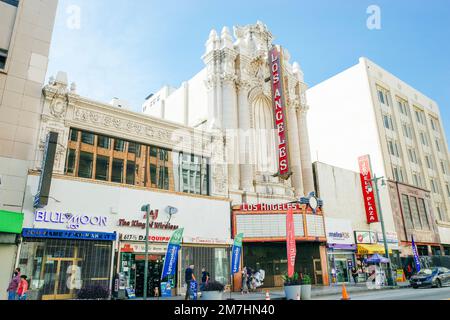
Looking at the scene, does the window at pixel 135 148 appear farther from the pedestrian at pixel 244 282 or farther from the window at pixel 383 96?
the window at pixel 383 96

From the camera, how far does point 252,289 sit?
82.6 ft

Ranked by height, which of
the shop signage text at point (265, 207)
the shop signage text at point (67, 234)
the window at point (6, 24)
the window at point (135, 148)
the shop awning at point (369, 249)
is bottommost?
the shop awning at point (369, 249)

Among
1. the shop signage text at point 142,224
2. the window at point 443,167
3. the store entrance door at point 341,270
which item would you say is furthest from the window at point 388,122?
the shop signage text at point 142,224

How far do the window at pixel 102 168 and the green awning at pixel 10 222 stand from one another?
5254mm

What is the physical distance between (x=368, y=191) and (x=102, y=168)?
96.5 feet

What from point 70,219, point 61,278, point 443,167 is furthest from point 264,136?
point 443,167

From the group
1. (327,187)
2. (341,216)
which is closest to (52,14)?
(327,187)

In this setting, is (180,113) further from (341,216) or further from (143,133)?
(341,216)

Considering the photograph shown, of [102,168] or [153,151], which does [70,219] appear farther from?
[153,151]

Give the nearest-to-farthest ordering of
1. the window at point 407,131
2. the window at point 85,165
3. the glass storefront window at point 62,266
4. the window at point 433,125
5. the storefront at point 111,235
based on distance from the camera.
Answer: the glass storefront window at point 62,266 → the storefront at point 111,235 → the window at point 85,165 → the window at point 407,131 → the window at point 433,125

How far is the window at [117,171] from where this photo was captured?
2284 centimetres

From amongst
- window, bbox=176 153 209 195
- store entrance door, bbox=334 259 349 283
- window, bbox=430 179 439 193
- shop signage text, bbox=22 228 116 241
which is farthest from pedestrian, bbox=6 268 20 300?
window, bbox=430 179 439 193

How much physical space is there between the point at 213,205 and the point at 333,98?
33055 mm

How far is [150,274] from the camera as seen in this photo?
2262cm
